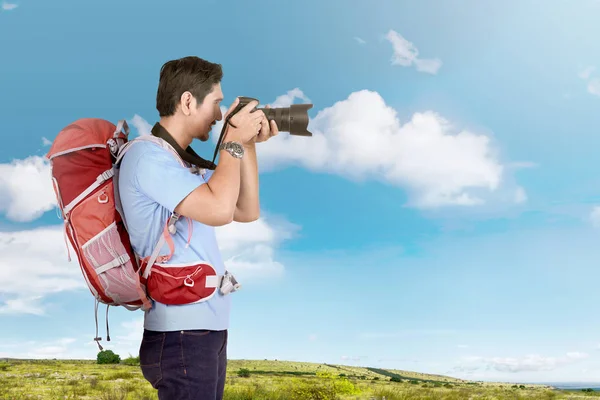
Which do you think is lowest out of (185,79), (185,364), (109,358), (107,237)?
(109,358)

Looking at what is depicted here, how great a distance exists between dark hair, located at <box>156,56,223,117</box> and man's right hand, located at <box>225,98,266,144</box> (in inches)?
8.9

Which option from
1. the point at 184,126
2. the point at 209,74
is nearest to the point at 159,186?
the point at 184,126

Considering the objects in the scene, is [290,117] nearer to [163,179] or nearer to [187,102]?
[187,102]

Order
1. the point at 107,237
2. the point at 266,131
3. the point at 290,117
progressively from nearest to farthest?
the point at 107,237, the point at 266,131, the point at 290,117

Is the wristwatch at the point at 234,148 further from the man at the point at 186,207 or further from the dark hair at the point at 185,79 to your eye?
the dark hair at the point at 185,79

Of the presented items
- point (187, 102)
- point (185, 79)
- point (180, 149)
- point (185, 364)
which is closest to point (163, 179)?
point (180, 149)

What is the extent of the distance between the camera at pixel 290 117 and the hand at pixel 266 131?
45mm

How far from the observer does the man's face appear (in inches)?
133

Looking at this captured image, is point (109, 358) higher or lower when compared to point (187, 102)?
lower

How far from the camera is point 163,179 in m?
3.05

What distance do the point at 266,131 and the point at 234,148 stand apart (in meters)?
0.47

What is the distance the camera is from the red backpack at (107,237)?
10.2 feet

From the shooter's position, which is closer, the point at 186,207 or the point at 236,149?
the point at 186,207

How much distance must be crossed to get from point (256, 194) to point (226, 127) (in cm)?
56
